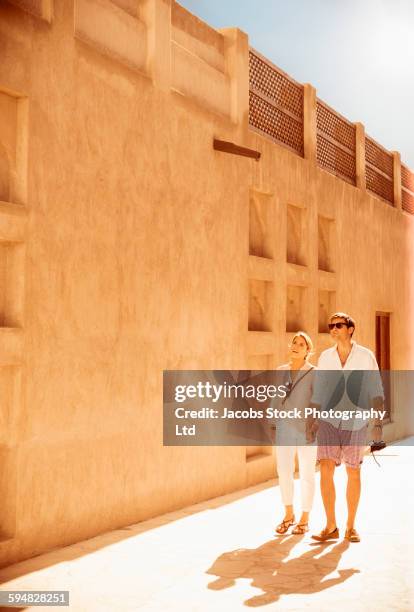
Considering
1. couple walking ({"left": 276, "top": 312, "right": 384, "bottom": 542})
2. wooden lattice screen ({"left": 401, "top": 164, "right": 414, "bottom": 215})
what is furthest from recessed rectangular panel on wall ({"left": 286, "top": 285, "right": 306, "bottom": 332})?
wooden lattice screen ({"left": 401, "top": 164, "right": 414, "bottom": 215})

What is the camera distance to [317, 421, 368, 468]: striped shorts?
292 inches

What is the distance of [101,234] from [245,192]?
3.31 m

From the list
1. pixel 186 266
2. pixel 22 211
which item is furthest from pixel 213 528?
pixel 22 211

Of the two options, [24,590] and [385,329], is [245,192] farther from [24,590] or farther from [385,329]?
[385,329]

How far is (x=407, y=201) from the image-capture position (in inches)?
775

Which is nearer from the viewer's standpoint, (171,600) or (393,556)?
(171,600)

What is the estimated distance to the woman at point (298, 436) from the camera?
7.87 metres

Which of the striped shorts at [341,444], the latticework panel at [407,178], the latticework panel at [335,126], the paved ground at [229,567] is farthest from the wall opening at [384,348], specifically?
the striped shorts at [341,444]

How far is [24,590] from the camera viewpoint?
6051 mm

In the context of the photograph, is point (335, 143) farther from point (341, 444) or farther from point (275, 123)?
point (341, 444)

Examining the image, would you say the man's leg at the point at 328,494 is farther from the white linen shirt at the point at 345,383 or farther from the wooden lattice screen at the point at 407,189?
the wooden lattice screen at the point at 407,189

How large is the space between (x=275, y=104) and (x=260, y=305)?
290 centimetres

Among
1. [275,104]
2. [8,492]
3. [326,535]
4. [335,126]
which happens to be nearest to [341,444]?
[326,535]

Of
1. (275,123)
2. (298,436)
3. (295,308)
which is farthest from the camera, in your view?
(295,308)
